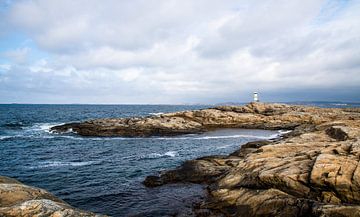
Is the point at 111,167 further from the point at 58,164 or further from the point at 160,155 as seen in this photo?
the point at 160,155

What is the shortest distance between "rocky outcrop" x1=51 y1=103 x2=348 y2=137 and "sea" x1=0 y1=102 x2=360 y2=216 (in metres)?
5.39

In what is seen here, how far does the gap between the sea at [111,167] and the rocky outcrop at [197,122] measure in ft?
17.7

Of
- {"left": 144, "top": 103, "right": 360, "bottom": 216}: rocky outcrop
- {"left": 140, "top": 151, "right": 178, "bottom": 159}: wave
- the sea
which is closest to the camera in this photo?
{"left": 144, "top": 103, "right": 360, "bottom": 216}: rocky outcrop

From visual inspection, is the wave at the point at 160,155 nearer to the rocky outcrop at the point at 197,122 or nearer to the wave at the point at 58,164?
the wave at the point at 58,164

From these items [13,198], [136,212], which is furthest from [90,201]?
[13,198]

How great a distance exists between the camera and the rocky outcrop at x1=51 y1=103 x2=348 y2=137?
59.7m

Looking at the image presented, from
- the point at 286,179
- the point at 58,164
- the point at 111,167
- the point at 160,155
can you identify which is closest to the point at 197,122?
the point at 160,155

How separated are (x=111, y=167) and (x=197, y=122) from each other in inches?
1549

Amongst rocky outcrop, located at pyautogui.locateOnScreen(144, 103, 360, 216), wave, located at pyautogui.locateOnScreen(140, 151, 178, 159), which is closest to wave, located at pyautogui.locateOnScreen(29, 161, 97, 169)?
wave, located at pyautogui.locateOnScreen(140, 151, 178, 159)

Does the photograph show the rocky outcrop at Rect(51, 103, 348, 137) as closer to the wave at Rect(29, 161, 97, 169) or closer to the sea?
the sea

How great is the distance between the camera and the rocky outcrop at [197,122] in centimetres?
5969

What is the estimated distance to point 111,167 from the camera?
3169 centimetres

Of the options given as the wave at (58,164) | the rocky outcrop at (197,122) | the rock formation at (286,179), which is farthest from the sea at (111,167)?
the rocky outcrop at (197,122)

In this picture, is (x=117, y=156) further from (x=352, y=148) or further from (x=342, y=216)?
(x=342, y=216)
